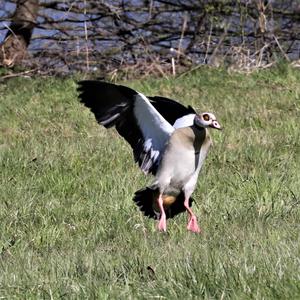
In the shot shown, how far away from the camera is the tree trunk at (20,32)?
12.8 m

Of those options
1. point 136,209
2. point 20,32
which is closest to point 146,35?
point 20,32

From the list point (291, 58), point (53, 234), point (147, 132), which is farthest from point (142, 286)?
point (291, 58)

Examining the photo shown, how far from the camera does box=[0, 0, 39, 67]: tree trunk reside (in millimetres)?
12805

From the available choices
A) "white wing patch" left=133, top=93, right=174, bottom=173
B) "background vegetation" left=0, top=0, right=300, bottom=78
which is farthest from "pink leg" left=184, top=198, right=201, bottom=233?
"background vegetation" left=0, top=0, right=300, bottom=78

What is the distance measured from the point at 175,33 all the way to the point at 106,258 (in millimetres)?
9362

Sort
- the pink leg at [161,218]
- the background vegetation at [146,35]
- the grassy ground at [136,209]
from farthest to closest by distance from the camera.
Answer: the background vegetation at [146,35] < the pink leg at [161,218] < the grassy ground at [136,209]

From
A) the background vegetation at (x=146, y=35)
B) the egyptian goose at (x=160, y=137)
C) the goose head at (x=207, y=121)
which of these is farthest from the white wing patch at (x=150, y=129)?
the background vegetation at (x=146, y=35)

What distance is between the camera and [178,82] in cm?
1127

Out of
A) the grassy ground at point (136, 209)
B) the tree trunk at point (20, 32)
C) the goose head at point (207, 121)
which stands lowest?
the tree trunk at point (20, 32)

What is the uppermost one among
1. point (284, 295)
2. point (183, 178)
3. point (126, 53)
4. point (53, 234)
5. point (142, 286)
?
point (284, 295)

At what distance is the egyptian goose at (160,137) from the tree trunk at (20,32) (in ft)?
24.1

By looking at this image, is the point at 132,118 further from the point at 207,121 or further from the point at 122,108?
the point at 207,121

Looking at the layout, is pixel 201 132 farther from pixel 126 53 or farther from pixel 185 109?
pixel 126 53

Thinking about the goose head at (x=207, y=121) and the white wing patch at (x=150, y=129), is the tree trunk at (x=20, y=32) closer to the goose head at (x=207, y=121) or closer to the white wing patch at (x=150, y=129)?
the white wing patch at (x=150, y=129)
